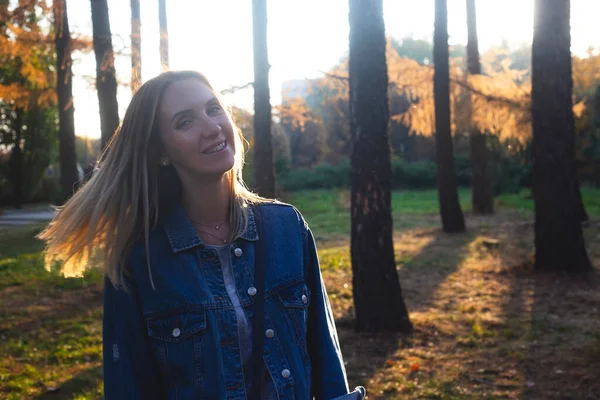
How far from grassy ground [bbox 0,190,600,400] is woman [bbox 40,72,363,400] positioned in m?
3.54

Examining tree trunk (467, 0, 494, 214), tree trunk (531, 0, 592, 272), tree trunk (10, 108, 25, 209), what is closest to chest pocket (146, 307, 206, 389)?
tree trunk (531, 0, 592, 272)

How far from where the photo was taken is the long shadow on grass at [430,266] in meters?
9.26

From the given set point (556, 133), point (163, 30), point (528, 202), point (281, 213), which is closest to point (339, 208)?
point (528, 202)

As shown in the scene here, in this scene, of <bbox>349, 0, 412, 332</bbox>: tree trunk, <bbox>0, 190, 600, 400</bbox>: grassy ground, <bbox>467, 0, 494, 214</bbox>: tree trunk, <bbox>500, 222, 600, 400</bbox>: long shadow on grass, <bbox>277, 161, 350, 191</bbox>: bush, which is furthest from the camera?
<bbox>277, 161, 350, 191</bbox>: bush

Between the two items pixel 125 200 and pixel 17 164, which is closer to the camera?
pixel 125 200

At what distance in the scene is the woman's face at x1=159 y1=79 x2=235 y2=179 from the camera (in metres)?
2.20

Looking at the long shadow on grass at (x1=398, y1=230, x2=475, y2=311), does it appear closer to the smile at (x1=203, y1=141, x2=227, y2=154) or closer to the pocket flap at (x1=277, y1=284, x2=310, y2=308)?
the pocket flap at (x1=277, y1=284, x2=310, y2=308)

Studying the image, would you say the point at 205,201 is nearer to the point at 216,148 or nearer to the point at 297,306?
the point at 216,148

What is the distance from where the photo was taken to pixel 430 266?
38.2 feet

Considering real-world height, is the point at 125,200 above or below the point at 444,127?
below

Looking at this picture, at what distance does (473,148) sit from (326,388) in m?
18.6

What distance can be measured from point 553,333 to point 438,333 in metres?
1.17

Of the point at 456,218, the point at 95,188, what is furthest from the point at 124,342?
the point at 456,218

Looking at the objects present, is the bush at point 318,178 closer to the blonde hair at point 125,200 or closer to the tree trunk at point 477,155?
the tree trunk at point 477,155
